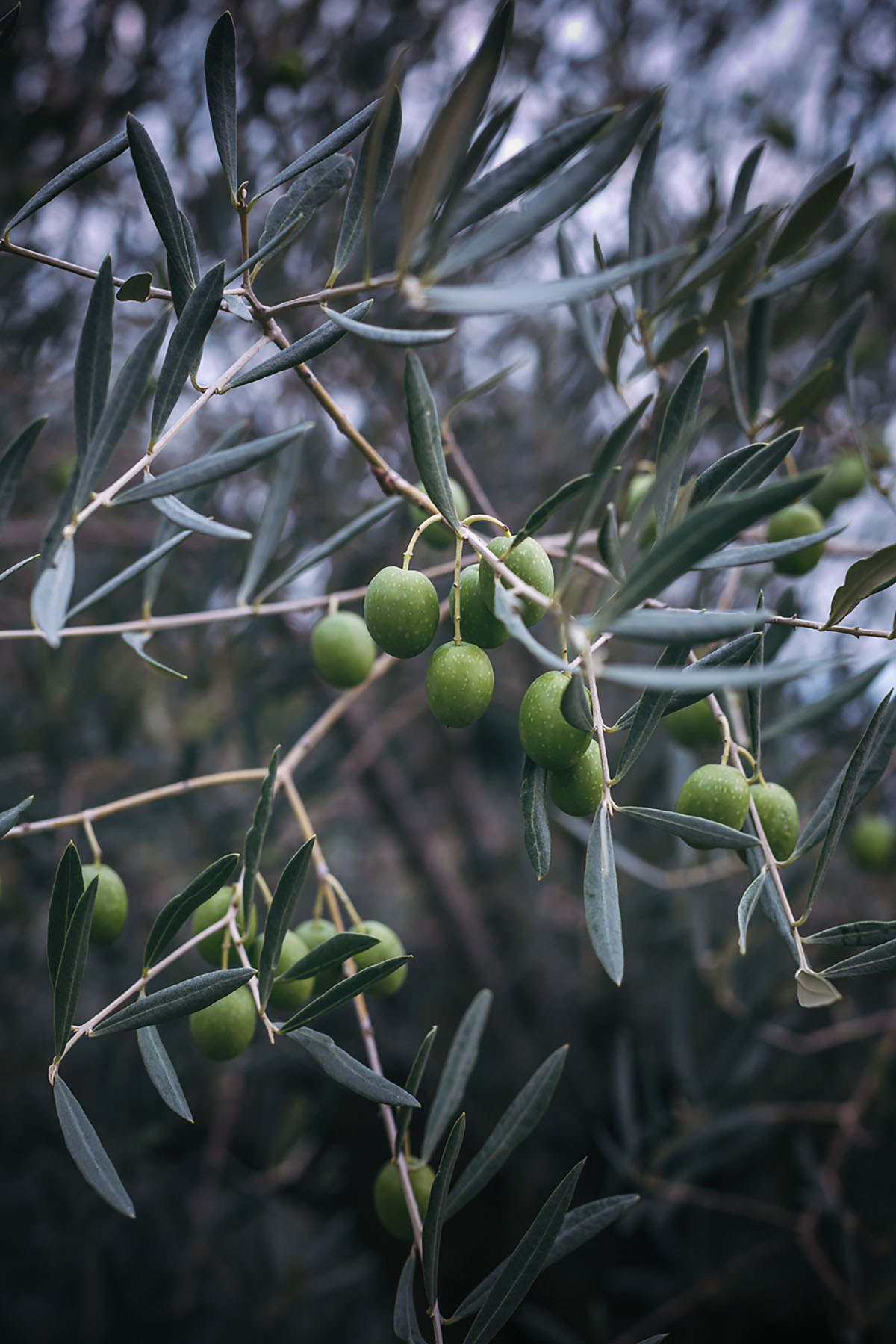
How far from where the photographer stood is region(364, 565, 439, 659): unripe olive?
2.52 ft

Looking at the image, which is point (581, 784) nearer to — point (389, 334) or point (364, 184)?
point (389, 334)

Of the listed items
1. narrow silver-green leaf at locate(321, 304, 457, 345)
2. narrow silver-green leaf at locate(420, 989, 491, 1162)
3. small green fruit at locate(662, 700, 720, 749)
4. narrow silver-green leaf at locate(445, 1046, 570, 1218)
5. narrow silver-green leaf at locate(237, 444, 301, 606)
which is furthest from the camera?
narrow silver-green leaf at locate(237, 444, 301, 606)

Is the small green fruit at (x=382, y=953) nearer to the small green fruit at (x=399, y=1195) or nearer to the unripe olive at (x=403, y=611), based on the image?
the small green fruit at (x=399, y=1195)

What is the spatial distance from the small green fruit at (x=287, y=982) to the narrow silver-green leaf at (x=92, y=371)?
53 centimetres

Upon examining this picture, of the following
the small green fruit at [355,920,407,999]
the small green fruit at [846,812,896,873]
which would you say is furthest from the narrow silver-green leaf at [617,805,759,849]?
the small green fruit at [846,812,896,873]

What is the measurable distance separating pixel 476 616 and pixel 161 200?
0.47m

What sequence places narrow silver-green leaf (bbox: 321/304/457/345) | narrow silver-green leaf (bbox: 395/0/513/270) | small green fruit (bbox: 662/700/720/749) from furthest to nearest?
1. small green fruit (bbox: 662/700/720/749)
2. narrow silver-green leaf (bbox: 321/304/457/345)
3. narrow silver-green leaf (bbox: 395/0/513/270)

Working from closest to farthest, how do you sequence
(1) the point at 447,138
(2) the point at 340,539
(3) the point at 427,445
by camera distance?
(1) the point at 447,138 < (3) the point at 427,445 < (2) the point at 340,539

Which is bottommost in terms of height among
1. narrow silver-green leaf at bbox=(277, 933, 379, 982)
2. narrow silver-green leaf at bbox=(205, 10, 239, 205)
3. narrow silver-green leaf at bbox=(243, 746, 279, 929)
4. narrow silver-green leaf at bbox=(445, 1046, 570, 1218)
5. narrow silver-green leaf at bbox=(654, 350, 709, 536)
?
narrow silver-green leaf at bbox=(445, 1046, 570, 1218)

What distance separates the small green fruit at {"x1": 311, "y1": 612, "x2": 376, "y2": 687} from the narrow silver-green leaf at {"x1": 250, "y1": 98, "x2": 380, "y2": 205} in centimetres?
54

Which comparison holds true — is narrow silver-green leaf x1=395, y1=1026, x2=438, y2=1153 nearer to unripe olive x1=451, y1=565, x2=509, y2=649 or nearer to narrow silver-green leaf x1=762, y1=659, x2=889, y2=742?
unripe olive x1=451, y1=565, x2=509, y2=649

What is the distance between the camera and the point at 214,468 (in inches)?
29.0

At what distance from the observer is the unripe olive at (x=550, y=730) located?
0.70 meters

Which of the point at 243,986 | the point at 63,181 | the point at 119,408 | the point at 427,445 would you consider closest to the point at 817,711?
the point at 427,445
